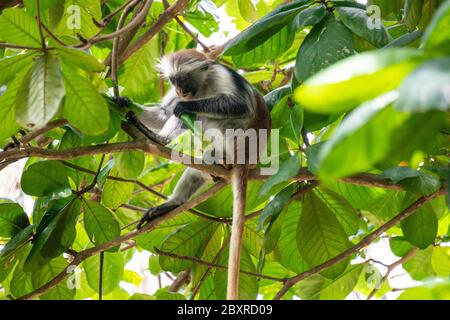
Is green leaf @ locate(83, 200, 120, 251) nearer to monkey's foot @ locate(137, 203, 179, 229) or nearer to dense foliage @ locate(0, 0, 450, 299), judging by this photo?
dense foliage @ locate(0, 0, 450, 299)

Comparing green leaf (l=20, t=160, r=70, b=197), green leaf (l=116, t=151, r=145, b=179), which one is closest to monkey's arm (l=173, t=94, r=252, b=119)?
green leaf (l=116, t=151, r=145, b=179)

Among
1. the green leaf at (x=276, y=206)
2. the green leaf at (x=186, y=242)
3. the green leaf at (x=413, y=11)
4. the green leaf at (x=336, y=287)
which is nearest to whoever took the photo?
the green leaf at (x=413, y=11)

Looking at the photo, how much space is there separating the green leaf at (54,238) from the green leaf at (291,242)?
856 millimetres

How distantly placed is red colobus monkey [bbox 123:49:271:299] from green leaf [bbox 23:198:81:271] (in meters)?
0.63

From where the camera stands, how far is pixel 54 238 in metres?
2.52

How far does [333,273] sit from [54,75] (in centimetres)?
144

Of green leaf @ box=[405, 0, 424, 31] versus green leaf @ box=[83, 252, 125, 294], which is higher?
green leaf @ box=[405, 0, 424, 31]

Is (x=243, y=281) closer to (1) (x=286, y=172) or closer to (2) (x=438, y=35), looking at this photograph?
(1) (x=286, y=172)

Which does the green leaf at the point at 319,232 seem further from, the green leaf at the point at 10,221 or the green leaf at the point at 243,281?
the green leaf at the point at 10,221

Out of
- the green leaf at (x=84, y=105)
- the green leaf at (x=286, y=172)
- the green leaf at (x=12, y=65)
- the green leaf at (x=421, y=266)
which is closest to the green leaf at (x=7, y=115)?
the green leaf at (x=12, y=65)

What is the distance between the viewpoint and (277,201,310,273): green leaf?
2723mm

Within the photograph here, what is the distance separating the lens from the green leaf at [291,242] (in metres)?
2.72
